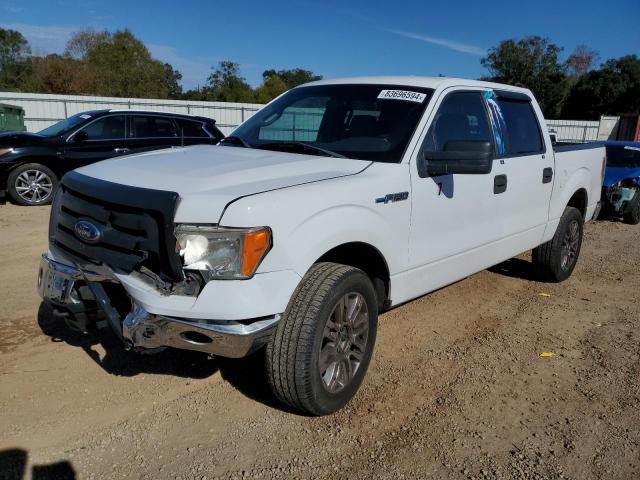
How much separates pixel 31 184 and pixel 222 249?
8.28 meters

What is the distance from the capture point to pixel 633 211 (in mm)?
9781

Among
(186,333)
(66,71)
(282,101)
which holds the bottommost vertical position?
(186,333)

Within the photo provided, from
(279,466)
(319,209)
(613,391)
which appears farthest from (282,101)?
(613,391)

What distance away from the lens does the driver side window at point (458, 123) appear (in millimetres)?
3654

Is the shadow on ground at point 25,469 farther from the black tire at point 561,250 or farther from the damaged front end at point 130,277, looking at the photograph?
the black tire at point 561,250

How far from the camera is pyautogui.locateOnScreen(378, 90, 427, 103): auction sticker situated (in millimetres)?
3758

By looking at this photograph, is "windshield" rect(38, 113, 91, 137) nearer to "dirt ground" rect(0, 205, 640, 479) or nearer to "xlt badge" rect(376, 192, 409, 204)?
"dirt ground" rect(0, 205, 640, 479)

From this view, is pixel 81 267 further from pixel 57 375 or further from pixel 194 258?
pixel 57 375

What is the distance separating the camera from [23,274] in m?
5.48

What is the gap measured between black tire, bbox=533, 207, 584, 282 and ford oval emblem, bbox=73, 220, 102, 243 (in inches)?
174

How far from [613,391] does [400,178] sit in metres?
2.01

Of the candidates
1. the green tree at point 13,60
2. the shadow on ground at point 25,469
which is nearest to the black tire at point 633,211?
the shadow on ground at point 25,469

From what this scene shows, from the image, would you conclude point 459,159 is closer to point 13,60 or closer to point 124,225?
point 124,225

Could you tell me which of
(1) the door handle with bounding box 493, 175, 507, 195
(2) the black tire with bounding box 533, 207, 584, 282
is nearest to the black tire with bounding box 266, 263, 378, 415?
(1) the door handle with bounding box 493, 175, 507, 195
